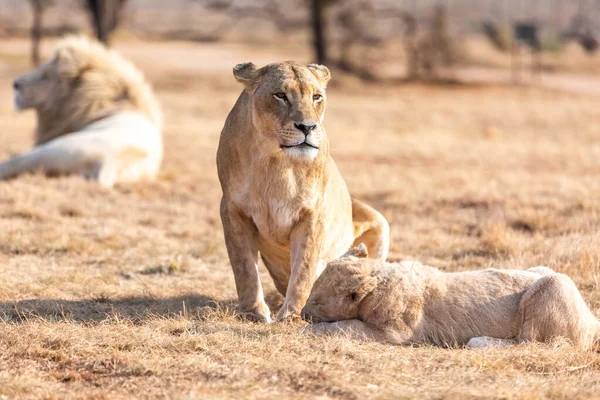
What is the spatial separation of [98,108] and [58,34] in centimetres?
3550

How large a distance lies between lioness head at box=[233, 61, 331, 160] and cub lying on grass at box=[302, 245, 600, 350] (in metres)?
0.80

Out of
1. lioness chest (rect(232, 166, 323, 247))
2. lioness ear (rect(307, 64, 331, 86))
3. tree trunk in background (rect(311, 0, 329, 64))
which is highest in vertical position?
lioness ear (rect(307, 64, 331, 86))

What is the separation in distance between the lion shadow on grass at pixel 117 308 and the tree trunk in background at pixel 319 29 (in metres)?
24.6

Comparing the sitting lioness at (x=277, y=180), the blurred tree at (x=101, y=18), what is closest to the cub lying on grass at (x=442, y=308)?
the sitting lioness at (x=277, y=180)

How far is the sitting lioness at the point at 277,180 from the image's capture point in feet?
20.5

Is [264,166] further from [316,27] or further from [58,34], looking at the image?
[58,34]

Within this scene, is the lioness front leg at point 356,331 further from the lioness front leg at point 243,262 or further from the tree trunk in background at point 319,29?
the tree trunk in background at point 319,29

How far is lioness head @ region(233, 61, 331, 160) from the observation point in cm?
614

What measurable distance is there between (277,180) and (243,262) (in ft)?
2.06

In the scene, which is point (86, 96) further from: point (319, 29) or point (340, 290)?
point (319, 29)

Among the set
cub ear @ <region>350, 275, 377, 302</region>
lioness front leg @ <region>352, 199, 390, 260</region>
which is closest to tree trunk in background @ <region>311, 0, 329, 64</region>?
lioness front leg @ <region>352, 199, 390, 260</region>

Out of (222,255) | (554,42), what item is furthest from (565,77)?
(222,255)

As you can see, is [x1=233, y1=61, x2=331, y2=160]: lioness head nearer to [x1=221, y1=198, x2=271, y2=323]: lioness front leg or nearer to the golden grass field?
[x1=221, y1=198, x2=271, y2=323]: lioness front leg

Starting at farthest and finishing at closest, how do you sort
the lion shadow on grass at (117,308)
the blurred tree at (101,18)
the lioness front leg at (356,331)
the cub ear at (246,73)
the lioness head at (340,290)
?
the blurred tree at (101,18)
the cub ear at (246,73)
the lion shadow on grass at (117,308)
the lioness head at (340,290)
the lioness front leg at (356,331)
